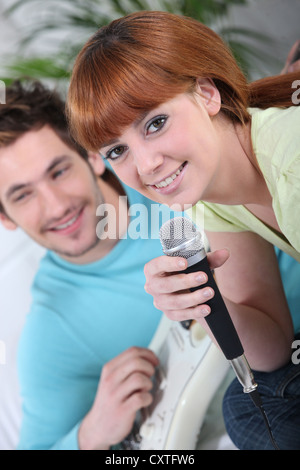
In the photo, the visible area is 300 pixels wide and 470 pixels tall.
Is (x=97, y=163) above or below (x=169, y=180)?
below

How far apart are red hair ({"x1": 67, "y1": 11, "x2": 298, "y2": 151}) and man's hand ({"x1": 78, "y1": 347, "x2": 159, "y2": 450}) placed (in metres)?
0.50

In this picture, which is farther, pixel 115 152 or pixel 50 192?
pixel 50 192

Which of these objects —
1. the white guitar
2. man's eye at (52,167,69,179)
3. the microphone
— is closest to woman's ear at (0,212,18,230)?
man's eye at (52,167,69,179)

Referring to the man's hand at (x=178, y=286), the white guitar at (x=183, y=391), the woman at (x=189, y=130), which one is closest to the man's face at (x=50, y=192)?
the white guitar at (x=183, y=391)

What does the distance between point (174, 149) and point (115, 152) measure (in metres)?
0.07

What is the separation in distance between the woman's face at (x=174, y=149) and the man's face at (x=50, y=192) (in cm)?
49

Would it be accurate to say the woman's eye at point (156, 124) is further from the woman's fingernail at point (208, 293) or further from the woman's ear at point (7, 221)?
the woman's ear at point (7, 221)

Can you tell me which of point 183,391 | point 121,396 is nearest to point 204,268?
point 183,391

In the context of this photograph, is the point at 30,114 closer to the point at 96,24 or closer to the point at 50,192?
the point at 50,192

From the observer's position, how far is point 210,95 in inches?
24.7

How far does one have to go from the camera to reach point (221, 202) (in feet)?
2.32
